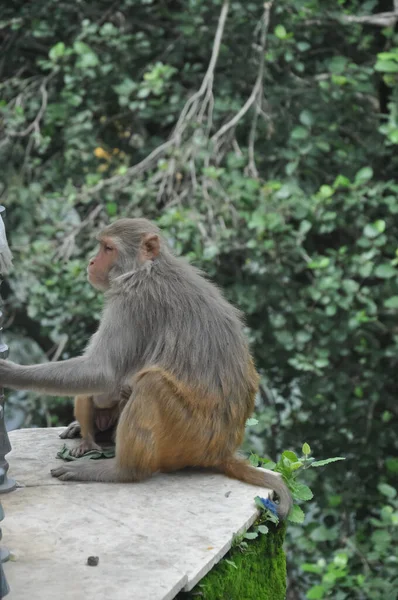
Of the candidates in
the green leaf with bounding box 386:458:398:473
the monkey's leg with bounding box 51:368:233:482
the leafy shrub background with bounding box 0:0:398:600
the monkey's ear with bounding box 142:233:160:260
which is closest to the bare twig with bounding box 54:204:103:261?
the leafy shrub background with bounding box 0:0:398:600

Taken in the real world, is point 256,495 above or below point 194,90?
below

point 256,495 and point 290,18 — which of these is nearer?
point 256,495

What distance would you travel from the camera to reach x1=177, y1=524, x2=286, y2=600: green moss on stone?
10.3ft

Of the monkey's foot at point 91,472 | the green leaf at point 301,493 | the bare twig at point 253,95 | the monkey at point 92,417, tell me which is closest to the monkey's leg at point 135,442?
the monkey's foot at point 91,472

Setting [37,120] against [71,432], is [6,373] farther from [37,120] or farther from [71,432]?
[37,120]

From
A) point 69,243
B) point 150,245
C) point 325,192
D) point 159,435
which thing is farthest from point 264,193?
point 159,435

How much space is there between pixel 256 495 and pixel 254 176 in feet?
8.96

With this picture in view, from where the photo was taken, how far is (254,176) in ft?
19.7

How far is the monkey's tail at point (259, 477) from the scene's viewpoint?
3.67 metres

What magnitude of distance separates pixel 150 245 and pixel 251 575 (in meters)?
1.29

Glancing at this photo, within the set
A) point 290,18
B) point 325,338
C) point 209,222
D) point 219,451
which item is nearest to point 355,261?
point 325,338

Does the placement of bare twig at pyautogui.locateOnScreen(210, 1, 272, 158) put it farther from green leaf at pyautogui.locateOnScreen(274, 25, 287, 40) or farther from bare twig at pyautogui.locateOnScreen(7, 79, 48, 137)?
bare twig at pyautogui.locateOnScreen(7, 79, 48, 137)

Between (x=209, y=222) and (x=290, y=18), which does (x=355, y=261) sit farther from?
(x=290, y=18)

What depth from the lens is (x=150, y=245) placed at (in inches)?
158
